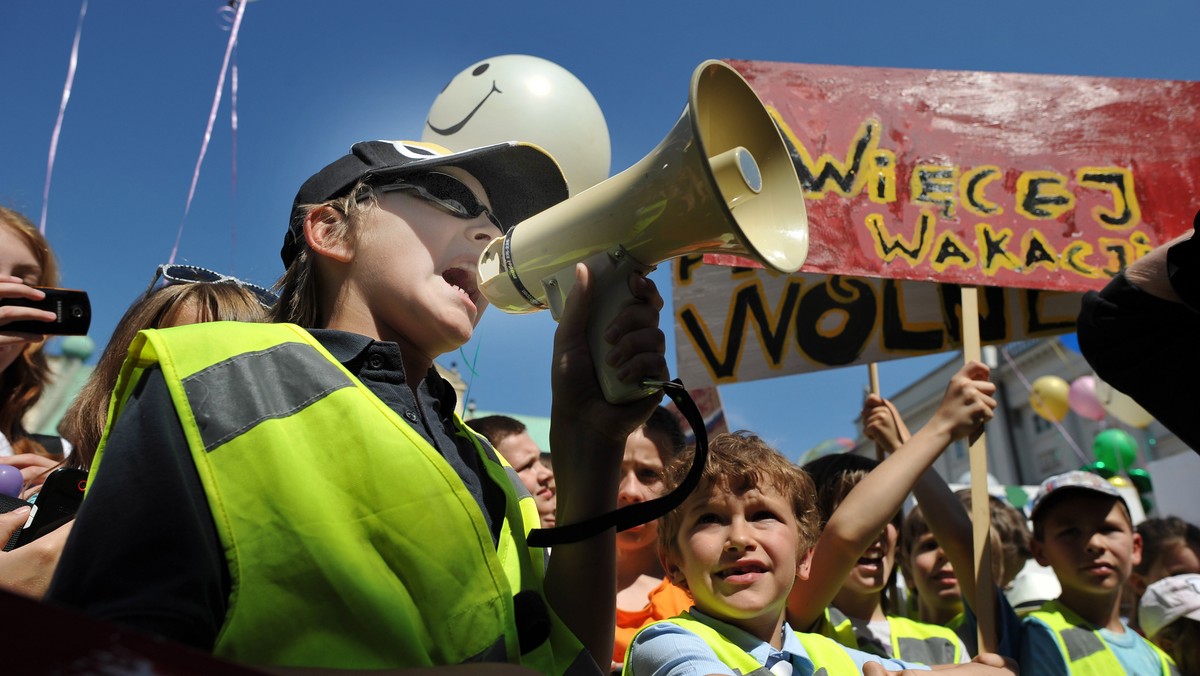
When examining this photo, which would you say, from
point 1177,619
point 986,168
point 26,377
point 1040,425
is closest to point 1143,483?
point 1177,619

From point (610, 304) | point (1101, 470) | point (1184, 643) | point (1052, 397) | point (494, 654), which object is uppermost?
point (610, 304)

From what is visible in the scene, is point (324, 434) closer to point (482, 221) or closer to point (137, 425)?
point (137, 425)

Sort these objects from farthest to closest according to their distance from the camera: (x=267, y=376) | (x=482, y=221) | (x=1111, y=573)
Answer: (x=1111, y=573), (x=482, y=221), (x=267, y=376)

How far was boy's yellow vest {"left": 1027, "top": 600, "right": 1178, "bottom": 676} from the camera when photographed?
9.68ft

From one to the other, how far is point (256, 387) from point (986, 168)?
10.8 ft

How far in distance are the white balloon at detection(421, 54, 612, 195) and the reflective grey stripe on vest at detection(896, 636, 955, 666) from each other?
205 centimetres

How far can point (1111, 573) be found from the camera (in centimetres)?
308

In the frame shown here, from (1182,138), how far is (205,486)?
159 inches

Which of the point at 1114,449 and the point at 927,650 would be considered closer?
the point at 927,650

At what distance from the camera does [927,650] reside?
3.02m

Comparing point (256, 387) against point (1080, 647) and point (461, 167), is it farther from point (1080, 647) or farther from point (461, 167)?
point (1080, 647)

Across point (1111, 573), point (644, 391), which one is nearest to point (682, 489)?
point (644, 391)

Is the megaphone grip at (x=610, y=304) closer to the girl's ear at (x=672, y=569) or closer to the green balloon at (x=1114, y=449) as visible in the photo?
the girl's ear at (x=672, y=569)

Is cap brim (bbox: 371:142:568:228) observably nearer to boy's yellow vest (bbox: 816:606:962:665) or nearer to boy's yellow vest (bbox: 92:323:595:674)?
boy's yellow vest (bbox: 92:323:595:674)
